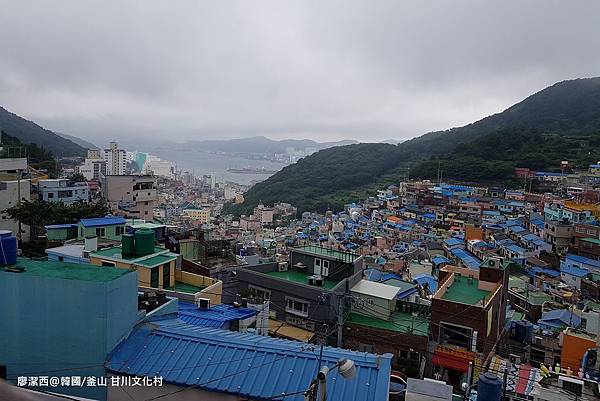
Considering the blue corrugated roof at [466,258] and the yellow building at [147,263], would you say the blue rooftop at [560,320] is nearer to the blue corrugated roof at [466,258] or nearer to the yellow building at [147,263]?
the blue corrugated roof at [466,258]

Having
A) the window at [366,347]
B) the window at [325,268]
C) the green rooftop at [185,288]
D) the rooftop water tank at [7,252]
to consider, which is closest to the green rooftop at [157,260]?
the green rooftop at [185,288]

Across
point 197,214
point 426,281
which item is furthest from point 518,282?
point 197,214

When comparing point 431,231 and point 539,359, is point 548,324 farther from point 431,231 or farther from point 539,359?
point 431,231

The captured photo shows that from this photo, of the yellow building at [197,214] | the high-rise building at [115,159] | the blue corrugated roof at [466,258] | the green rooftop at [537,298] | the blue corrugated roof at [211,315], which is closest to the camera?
the blue corrugated roof at [211,315]

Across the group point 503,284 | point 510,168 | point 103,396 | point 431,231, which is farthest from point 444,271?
point 510,168

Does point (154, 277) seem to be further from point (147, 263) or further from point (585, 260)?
point (585, 260)

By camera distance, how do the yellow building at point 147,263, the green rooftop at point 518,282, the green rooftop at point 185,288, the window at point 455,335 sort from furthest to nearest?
the green rooftop at point 518,282
the window at point 455,335
the green rooftop at point 185,288
the yellow building at point 147,263
